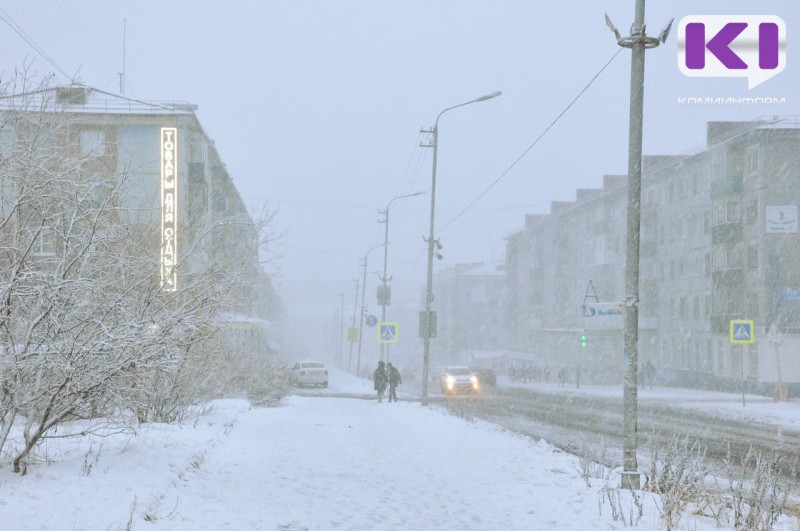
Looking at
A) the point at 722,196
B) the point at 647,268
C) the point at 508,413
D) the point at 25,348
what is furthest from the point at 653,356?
the point at 25,348

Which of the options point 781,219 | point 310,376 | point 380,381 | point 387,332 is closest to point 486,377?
point 310,376

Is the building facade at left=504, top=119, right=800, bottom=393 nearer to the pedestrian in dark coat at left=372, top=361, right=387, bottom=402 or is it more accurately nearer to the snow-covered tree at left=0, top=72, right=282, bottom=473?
the pedestrian in dark coat at left=372, top=361, right=387, bottom=402

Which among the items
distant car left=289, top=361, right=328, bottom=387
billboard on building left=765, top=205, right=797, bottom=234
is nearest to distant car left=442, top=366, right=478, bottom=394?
distant car left=289, top=361, right=328, bottom=387

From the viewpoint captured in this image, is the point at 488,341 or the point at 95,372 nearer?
the point at 95,372

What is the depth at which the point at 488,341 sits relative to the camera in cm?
11344

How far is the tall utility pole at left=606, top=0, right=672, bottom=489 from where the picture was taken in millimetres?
10172

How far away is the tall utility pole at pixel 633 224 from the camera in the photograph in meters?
10.2

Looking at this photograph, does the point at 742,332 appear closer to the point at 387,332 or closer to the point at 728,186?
the point at 387,332

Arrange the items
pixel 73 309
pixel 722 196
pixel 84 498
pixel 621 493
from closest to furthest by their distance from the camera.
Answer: pixel 84 498
pixel 73 309
pixel 621 493
pixel 722 196

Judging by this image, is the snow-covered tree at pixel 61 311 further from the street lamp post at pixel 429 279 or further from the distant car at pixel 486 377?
the distant car at pixel 486 377

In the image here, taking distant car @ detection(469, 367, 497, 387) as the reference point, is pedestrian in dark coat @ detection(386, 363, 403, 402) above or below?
above

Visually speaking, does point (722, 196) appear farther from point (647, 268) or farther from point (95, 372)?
point (95, 372)

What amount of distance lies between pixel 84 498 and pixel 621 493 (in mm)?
5715

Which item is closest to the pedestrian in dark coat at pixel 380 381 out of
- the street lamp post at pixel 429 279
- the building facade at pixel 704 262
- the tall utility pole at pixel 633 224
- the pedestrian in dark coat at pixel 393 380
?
the pedestrian in dark coat at pixel 393 380
